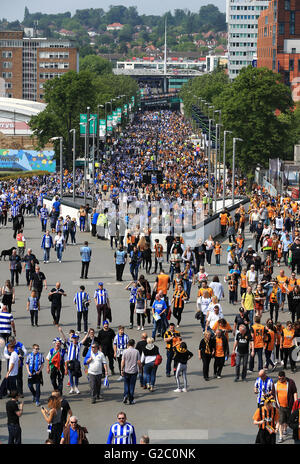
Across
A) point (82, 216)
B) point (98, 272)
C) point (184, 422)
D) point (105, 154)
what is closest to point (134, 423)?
point (184, 422)

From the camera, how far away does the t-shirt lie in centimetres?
1730

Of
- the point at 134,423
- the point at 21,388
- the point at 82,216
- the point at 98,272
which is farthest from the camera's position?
the point at 82,216

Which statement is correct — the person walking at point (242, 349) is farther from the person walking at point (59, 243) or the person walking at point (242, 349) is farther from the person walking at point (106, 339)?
the person walking at point (59, 243)

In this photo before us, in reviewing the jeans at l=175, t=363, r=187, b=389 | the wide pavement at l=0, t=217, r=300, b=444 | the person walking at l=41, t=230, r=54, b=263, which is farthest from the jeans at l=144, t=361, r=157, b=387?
the person walking at l=41, t=230, r=54, b=263

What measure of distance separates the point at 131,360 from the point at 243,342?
2566mm

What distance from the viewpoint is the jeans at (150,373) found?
58.9 feet

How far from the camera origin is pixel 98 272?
31719mm

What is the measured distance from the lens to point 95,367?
1728cm

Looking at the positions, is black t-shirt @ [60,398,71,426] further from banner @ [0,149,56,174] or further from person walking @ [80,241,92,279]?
banner @ [0,149,56,174]

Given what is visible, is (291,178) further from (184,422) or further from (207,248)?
(184,422)

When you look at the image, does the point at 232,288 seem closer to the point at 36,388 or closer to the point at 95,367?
the point at 95,367
